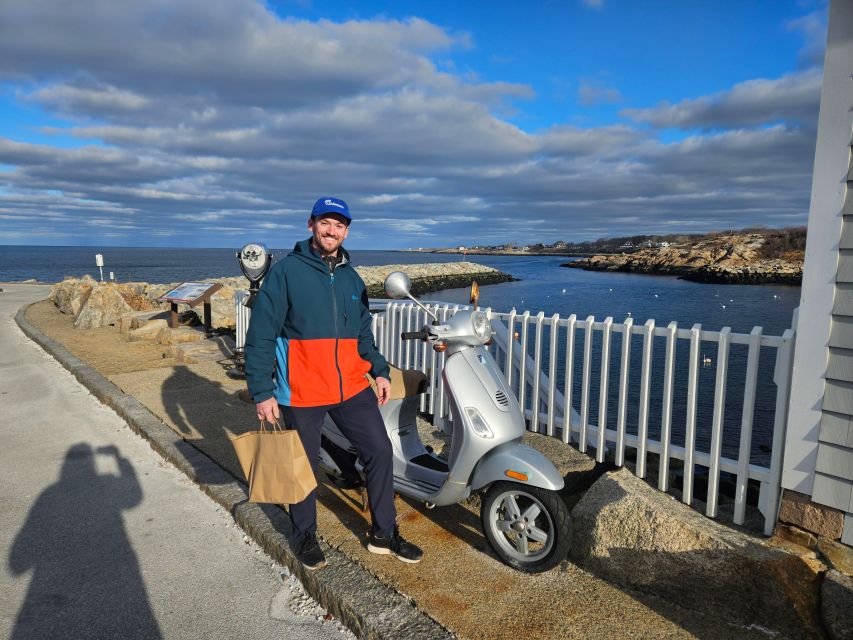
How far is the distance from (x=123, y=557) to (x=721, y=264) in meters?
74.1

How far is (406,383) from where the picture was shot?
3.75 m

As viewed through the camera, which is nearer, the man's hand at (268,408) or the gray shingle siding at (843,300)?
→ the man's hand at (268,408)

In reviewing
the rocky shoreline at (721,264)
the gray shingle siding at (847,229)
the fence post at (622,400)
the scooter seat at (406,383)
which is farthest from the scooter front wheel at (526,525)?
the rocky shoreline at (721,264)

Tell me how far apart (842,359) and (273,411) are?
3089 mm

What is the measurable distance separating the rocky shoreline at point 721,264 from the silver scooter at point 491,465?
60329mm

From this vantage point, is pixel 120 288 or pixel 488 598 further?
pixel 120 288

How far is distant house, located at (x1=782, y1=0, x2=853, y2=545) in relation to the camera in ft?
10.2

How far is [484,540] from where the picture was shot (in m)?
3.46

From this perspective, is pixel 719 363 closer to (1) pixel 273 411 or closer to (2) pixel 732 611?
(2) pixel 732 611

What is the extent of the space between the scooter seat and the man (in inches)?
17.4

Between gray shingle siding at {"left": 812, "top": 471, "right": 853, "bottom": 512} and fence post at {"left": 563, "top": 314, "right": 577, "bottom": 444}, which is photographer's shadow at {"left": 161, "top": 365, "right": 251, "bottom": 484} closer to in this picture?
fence post at {"left": 563, "top": 314, "right": 577, "bottom": 444}

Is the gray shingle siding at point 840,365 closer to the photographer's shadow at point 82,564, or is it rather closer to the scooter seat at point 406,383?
the scooter seat at point 406,383

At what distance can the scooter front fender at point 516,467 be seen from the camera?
9.46 ft

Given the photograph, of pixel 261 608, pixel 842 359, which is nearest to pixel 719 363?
pixel 842 359
